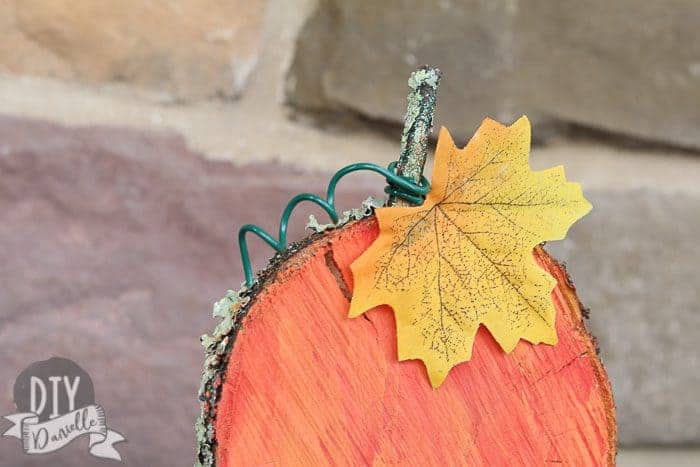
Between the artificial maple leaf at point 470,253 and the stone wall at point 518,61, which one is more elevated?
the stone wall at point 518,61

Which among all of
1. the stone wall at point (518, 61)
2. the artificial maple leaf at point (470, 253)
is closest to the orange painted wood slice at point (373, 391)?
the artificial maple leaf at point (470, 253)

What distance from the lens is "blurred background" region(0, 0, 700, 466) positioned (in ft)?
1.43

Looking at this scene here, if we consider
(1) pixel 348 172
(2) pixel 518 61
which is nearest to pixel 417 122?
(1) pixel 348 172

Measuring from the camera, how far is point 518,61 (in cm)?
46

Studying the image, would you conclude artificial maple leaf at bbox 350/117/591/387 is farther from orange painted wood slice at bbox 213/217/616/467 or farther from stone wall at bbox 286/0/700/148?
stone wall at bbox 286/0/700/148

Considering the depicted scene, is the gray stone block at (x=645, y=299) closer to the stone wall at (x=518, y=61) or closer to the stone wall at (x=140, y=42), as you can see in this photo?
the stone wall at (x=518, y=61)

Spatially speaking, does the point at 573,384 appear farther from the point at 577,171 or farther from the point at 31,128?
the point at 31,128

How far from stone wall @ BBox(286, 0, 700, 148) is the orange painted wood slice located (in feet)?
0.65

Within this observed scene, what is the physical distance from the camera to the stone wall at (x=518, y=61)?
1.48 ft

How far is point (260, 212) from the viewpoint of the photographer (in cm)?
46


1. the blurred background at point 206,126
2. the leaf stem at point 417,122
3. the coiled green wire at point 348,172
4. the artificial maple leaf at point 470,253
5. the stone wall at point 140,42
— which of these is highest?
the stone wall at point 140,42

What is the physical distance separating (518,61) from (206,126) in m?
0.21

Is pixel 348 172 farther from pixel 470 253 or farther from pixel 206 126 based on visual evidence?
pixel 206 126

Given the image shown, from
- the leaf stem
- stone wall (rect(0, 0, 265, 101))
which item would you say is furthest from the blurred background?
the leaf stem
